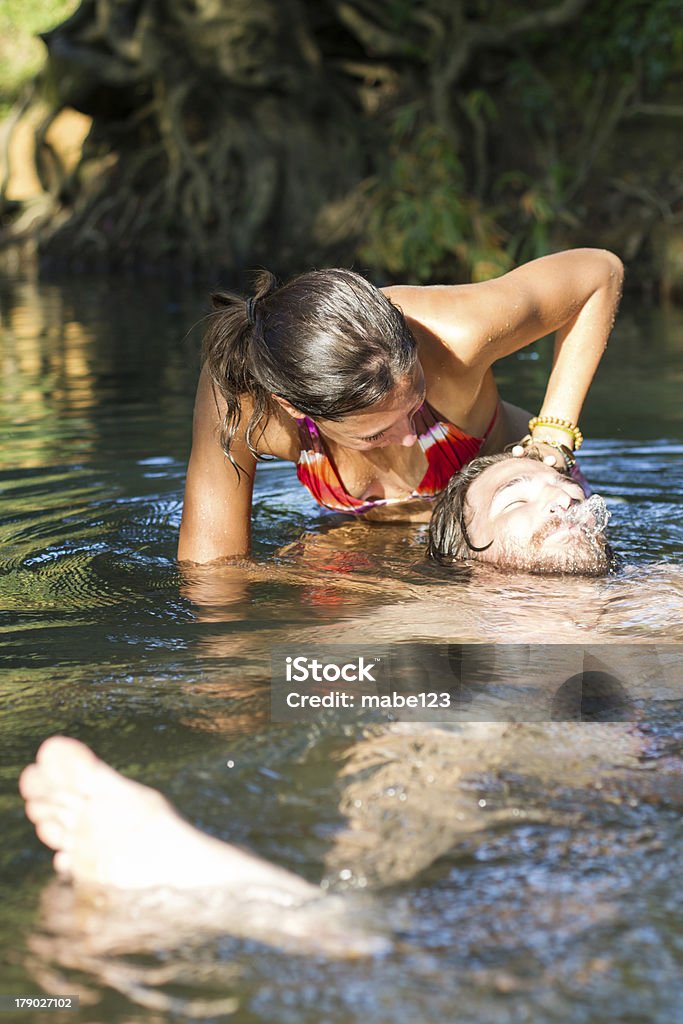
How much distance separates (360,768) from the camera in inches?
86.9

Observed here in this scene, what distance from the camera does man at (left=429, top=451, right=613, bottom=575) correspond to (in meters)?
3.33

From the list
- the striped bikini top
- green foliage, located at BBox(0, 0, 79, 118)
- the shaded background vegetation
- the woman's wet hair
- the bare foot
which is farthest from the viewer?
green foliage, located at BBox(0, 0, 79, 118)

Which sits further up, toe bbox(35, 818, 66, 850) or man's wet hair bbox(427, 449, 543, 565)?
man's wet hair bbox(427, 449, 543, 565)

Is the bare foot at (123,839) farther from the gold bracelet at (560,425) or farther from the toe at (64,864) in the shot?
the gold bracelet at (560,425)

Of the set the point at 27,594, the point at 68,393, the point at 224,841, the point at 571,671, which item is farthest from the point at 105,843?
the point at 68,393

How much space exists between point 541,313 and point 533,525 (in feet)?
2.71

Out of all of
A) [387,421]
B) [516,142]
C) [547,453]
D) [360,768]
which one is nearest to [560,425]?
[547,453]

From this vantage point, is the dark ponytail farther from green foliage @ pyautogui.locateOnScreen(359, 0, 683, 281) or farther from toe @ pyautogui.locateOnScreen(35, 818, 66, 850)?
green foliage @ pyautogui.locateOnScreen(359, 0, 683, 281)

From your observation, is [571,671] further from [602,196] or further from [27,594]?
[602,196]

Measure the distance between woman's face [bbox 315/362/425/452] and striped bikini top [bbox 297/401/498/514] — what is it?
457mm
